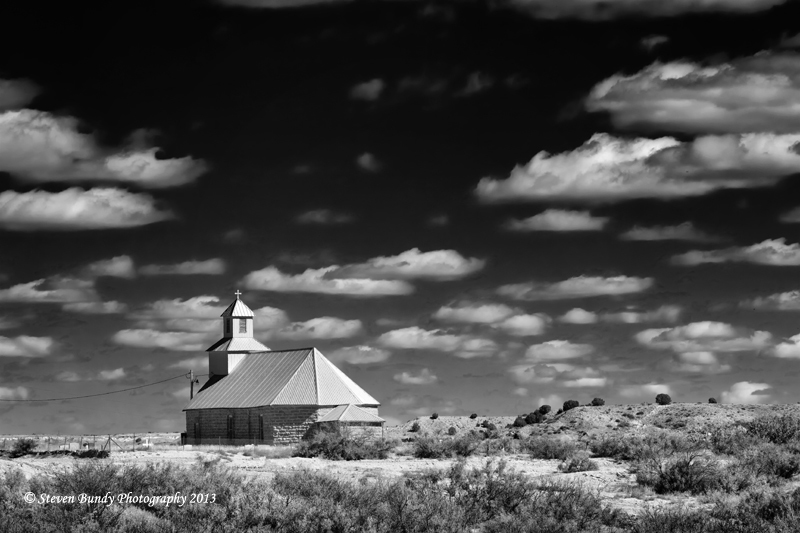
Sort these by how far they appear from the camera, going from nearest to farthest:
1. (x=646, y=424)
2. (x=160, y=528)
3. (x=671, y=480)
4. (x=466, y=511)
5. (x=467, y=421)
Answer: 1. (x=160, y=528)
2. (x=466, y=511)
3. (x=671, y=480)
4. (x=646, y=424)
5. (x=467, y=421)

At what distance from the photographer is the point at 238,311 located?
201ft

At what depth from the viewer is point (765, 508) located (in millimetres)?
15805

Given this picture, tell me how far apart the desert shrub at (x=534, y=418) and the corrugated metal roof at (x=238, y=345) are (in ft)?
68.9

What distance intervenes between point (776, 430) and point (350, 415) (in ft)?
77.9

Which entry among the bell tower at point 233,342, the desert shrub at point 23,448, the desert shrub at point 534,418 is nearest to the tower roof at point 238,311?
the bell tower at point 233,342

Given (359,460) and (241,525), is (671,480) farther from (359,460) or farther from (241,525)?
(359,460)

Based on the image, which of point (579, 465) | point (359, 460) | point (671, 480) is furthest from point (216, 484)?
point (359, 460)

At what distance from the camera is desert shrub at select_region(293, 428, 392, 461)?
3491 cm

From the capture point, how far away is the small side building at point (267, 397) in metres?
49.9

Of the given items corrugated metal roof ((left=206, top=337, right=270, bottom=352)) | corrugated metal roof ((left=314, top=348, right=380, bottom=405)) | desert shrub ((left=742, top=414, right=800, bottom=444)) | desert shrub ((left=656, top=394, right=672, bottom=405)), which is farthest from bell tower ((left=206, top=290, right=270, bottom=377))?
desert shrub ((left=742, top=414, right=800, bottom=444))

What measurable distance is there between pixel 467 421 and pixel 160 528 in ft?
222

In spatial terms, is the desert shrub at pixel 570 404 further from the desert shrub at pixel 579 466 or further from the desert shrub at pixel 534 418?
the desert shrub at pixel 579 466

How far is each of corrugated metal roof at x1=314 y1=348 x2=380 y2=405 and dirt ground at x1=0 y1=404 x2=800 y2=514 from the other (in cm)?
320

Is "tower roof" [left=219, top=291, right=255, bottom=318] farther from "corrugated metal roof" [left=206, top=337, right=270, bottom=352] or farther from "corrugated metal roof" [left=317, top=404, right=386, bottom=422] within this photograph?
"corrugated metal roof" [left=317, top=404, right=386, bottom=422]
